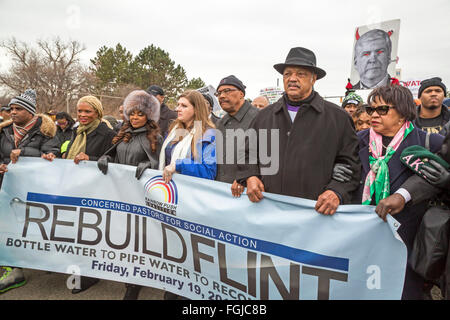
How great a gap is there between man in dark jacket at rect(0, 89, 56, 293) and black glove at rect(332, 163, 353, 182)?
321 centimetres

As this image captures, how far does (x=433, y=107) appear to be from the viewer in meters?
3.53

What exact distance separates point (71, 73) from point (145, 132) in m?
32.3

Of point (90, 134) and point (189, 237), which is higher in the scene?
point (90, 134)

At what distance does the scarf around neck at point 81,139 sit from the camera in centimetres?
323

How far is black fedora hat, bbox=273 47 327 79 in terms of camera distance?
87.8 inches

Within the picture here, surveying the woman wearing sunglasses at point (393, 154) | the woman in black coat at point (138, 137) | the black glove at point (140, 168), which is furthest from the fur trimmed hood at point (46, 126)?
the woman wearing sunglasses at point (393, 154)

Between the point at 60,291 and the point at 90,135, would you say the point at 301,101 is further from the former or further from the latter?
the point at 60,291

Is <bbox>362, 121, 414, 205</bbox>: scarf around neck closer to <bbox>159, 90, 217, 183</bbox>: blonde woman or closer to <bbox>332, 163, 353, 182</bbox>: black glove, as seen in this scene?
<bbox>332, 163, 353, 182</bbox>: black glove

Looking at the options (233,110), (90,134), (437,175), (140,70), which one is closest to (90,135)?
(90,134)

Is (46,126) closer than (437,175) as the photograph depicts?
No

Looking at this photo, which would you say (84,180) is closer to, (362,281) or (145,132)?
(145,132)

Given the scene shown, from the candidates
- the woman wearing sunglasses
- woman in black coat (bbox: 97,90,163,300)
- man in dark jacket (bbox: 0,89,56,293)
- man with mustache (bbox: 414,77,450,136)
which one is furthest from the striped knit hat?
man with mustache (bbox: 414,77,450,136)

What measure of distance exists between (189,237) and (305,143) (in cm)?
124
